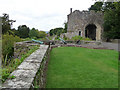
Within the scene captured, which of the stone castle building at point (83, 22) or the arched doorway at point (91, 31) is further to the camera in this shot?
the arched doorway at point (91, 31)

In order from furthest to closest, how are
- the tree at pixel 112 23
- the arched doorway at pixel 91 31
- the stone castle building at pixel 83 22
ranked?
1. the arched doorway at pixel 91 31
2. the stone castle building at pixel 83 22
3. the tree at pixel 112 23

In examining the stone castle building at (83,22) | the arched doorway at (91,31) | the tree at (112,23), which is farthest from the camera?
the arched doorway at (91,31)

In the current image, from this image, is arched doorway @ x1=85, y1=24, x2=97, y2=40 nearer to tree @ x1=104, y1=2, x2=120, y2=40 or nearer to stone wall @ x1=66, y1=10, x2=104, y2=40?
stone wall @ x1=66, y1=10, x2=104, y2=40

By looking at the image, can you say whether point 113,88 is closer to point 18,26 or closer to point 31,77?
point 31,77

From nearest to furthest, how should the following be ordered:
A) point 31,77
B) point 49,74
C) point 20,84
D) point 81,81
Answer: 1. point 20,84
2. point 31,77
3. point 81,81
4. point 49,74

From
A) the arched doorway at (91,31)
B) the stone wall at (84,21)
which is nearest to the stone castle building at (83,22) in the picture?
the stone wall at (84,21)

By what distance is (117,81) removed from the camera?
4121 millimetres

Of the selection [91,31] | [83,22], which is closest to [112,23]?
[83,22]

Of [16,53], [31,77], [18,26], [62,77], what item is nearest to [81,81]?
[62,77]

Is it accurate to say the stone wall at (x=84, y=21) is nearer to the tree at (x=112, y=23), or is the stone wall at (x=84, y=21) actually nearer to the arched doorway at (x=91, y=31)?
the tree at (x=112, y=23)

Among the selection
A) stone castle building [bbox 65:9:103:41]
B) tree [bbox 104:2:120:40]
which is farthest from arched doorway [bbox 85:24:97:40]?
tree [bbox 104:2:120:40]

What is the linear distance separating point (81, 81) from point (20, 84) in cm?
246

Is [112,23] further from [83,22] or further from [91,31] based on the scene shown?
[91,31]

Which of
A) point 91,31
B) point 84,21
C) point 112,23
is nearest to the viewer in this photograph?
point 112,23
